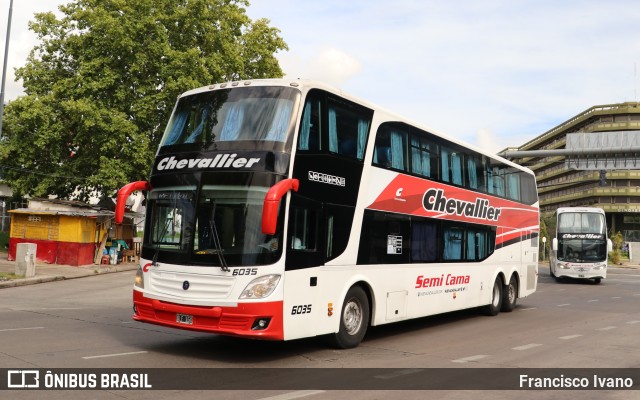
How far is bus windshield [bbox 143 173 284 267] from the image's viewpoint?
8.84 m

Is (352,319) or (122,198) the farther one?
(352,319)

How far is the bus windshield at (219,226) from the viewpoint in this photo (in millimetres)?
8844

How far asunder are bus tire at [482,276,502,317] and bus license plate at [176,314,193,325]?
9.83 m

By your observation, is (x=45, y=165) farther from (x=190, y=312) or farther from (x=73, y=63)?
(x=190, y=312)

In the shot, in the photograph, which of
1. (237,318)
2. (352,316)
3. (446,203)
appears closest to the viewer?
(237,318)

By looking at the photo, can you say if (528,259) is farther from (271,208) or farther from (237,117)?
(271,208)

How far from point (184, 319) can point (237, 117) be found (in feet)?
10.0

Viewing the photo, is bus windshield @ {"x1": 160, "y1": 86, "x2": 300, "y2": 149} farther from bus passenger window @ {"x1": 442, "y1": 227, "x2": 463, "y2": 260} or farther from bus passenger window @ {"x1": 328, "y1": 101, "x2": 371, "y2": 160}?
bus passenger window @ {"x1": 442, "y1": 227, "x2": 463, "y2": 260}

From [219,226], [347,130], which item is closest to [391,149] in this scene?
[347,130]

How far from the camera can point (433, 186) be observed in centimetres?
1332

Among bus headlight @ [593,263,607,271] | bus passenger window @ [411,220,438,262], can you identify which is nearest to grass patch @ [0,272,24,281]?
bus passenger window @ [411,220,438,262]

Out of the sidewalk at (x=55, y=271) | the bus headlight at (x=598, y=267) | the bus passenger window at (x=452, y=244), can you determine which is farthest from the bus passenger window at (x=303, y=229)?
the bus headlight at (x=598, y=267)

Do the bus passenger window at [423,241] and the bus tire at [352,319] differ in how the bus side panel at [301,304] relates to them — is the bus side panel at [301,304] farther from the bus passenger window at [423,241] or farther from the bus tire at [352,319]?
the bus passenger window at [423,241]

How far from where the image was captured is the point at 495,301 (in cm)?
1695
